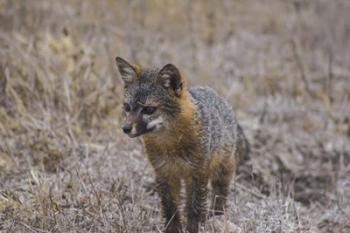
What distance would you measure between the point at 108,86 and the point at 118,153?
3.91ft

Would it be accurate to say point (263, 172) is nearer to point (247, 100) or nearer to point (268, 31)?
point (247, 100)

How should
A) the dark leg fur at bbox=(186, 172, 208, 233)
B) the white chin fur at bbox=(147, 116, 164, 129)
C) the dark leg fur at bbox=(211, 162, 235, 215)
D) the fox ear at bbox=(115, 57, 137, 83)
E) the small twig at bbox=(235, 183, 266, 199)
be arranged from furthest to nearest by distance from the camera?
1. the small twig at bbox=(235, 183, 266, 199)
2. the dark leg fur at bbox=(211, 162, 235, 215)
3. the dark leg fur at bbox=(186, 172, 208, 233)
4. the fox ear at bbox=(115, 57, 137, 83)
5. the white chin fur at bbox=(147, 116, 164, 129)

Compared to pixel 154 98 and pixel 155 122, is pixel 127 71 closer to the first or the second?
pixel 154 98

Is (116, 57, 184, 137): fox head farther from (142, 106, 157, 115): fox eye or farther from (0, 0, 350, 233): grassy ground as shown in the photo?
(0, 0, 350, 233): grassy ground

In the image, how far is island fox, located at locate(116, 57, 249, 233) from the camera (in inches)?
189

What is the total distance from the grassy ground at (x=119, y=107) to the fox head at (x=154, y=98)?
0.70 meters

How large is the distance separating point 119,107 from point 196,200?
8.27 feet

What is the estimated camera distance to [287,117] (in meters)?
8.49

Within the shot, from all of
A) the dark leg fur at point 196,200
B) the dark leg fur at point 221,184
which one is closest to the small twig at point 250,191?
the dark leg fur at point 221,184

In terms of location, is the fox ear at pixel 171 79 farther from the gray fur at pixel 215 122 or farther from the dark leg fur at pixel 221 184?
the dark leg fur at pixel 221 184

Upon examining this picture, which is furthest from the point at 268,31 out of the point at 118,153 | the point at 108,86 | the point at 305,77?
the point at 118,153

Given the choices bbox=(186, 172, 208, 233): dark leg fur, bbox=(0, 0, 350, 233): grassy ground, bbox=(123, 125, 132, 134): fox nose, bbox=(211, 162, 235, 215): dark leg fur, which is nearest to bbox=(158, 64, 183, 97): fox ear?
bbox=(123, 125, 132, 134): fox nose

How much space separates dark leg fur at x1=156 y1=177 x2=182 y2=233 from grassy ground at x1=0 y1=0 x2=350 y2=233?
15cm

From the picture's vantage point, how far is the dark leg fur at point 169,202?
5.21m
